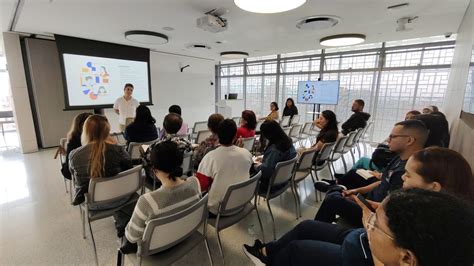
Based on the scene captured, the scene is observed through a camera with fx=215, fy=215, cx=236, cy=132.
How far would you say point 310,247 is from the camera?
1294 millimetres

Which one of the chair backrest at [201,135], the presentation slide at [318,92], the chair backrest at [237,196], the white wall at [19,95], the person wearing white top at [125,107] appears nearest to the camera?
the chair backrest at [237,196]

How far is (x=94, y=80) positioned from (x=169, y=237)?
19.4 feet

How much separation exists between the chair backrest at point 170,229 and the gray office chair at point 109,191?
812 mm

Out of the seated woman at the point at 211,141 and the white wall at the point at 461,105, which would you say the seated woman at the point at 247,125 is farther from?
the white wall at the point at 461,105

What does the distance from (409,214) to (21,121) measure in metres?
7.11

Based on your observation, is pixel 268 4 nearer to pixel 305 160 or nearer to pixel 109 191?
pixel 305 160

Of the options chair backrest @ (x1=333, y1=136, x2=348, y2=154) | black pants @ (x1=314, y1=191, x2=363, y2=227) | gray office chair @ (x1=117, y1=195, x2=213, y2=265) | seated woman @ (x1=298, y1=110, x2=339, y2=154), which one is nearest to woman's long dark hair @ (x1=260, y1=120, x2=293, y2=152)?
black pants @ (x1=314, y1=191, x2=363, y2=227)

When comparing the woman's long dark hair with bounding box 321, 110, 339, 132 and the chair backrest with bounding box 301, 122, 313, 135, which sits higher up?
the woman's long dark hair with bounding box 321, 110, 339, 132

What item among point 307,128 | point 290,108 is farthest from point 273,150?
point 290,108

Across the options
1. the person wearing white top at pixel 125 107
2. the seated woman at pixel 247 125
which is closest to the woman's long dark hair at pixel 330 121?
the seated woman at pixel 247 125

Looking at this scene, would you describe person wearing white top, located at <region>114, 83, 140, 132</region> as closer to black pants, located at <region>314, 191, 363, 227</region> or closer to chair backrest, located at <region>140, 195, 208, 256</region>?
chair backrest, located at <region>140, 195, 208, 256</region>

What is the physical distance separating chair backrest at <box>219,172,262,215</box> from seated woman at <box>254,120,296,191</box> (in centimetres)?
50

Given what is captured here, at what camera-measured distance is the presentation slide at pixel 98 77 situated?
Answer: 210 inches

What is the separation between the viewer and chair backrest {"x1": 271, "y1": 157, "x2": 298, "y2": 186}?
2.15 meters
